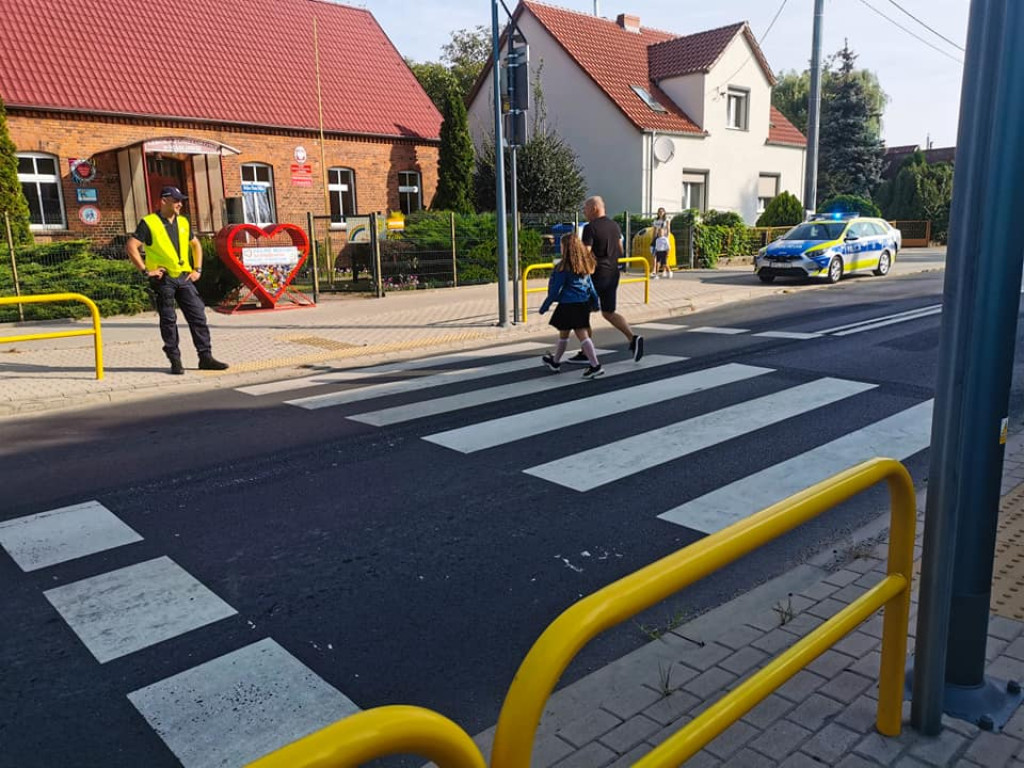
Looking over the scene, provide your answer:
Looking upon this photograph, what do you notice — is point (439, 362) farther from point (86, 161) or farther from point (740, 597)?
point (86, 161)

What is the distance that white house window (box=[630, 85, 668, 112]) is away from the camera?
29.5 m

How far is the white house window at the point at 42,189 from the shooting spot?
65.0ft

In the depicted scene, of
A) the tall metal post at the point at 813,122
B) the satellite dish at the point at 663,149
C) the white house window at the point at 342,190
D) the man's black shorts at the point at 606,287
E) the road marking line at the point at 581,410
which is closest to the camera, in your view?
the road marking line at the point at 581,410

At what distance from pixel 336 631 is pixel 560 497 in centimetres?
206

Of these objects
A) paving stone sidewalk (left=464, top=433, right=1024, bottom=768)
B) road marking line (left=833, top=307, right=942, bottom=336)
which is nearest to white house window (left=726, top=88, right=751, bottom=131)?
road marking line (left=833, top=307, right=942, bottom=336)

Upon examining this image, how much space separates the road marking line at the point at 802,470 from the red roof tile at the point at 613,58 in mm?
22537

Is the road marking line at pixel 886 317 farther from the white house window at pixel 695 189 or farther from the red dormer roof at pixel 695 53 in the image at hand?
the red dormer roof at pixel 695 53

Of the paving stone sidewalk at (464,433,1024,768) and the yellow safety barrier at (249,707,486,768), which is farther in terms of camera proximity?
the paving stone sidewalk at (464,433,1024,768)

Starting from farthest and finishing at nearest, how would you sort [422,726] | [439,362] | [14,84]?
[14,84] → [439,362] → [422,726]

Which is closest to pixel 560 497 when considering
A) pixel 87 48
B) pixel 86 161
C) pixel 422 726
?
pixel 422 726

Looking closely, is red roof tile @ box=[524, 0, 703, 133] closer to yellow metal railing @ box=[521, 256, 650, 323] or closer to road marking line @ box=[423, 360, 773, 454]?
yellow metal railing @ box=[521, 256, 650, 323]

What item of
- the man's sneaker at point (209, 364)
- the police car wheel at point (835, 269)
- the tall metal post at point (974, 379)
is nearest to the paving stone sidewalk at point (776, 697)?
the tall metal post at point (974, 379)

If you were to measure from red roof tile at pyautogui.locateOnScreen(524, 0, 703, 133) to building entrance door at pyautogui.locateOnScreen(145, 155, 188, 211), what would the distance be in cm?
1403

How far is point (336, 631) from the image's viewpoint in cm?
381
